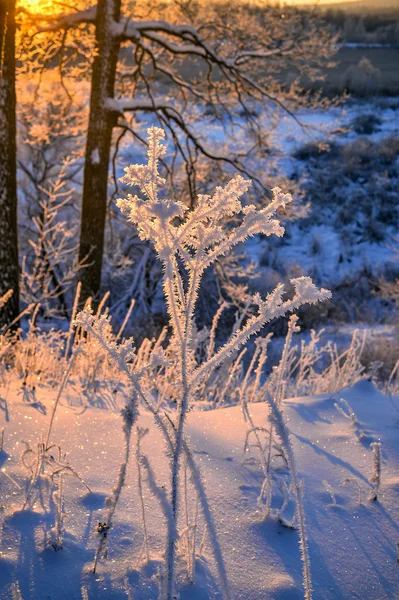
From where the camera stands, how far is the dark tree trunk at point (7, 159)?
5973 millimetres

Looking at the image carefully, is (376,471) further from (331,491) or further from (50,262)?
(50,262)

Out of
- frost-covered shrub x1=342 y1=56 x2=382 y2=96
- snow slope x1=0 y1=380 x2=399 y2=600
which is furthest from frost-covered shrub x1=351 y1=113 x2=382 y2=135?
snow slope x1=0 y1=380 x2=399 y2=600

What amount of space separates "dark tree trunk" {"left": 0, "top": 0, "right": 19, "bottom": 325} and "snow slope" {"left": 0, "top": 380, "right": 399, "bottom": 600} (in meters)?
4.22

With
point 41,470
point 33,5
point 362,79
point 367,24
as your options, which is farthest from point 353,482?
point 367,24

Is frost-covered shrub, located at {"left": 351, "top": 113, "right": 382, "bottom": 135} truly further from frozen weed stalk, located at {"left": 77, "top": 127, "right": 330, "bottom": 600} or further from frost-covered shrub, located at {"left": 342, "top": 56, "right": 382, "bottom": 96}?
frozen weed stalk, located at {"left": 77, "top": 127, "right": 330, "bottom": 600}

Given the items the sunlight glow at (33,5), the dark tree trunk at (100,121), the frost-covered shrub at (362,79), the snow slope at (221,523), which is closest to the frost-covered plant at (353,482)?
the snow slope at (221,523)

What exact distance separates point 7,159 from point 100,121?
1.48 m

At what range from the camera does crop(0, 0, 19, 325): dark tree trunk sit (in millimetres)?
5973

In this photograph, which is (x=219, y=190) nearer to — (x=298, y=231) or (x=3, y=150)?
(x=3, y=150)

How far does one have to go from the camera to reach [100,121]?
274 inches

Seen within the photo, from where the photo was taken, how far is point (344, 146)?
26.5 metres

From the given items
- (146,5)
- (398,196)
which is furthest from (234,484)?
(398,196)

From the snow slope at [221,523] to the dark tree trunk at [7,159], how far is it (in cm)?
422

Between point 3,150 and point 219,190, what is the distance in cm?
576
